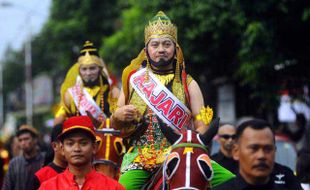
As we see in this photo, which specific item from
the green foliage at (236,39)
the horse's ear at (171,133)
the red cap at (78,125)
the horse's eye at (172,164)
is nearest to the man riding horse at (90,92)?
the red cap at (78,125)

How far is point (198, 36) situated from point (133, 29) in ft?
19.6

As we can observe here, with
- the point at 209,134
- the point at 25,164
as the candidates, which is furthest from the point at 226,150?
the point at 209,134

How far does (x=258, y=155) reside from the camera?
16.3 feet

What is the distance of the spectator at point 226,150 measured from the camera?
9.89 m

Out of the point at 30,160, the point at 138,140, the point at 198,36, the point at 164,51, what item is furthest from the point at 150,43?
the point at 198,36

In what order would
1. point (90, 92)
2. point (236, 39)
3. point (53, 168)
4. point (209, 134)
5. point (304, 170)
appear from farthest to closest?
point (236, 39)
point (90, 92)
point (304, 170)
point (53, 168)
point (209, 134)

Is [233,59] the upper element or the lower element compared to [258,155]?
upper

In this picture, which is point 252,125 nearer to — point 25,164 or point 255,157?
point 255,157

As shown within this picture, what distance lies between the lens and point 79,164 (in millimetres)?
6000

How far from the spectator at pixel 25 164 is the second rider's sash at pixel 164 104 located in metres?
2.27

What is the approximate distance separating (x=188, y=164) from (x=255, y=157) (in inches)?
26.1

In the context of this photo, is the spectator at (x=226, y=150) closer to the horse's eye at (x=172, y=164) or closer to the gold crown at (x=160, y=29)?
the gold crown at (x=160, y=29)

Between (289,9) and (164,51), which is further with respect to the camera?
(289,9)

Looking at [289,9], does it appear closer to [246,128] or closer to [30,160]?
[30,160]
